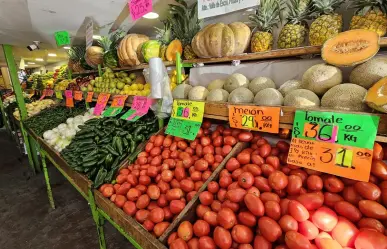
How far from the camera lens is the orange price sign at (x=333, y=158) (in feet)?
2.97

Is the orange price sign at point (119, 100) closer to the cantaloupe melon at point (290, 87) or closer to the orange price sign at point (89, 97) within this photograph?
the orange price sign at point (89, 97)

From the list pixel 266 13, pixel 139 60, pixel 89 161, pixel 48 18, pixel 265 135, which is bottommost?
pixel 89 161

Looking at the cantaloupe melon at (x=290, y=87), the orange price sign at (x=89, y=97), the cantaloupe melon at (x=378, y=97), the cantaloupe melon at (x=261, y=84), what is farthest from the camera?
the orange price sign at (x=89, y=97)

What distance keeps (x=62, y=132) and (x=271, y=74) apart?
304cm

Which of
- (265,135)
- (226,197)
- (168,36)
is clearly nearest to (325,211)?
(226,197)

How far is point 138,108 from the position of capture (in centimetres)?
231

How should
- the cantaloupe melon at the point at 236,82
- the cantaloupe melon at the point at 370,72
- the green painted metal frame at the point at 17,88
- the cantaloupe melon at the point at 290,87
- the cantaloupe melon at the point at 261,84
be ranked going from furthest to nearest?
1. the green painted metal frame at the point at 17,88
2. the cantaloupe melon at the point at 236,82
3. the cantaloupe melon at the point at 261,84
4. the cantaloupe melon at the point at 290,87
5. the cantaloupe melon at the point at 370,72

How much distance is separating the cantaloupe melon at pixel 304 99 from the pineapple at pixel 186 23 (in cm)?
115

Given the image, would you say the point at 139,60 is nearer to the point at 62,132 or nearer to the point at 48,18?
the point at 48,18

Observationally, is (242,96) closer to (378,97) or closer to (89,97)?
(378,97)

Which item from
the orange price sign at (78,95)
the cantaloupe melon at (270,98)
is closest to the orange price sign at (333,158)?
the cantaloupe melon at (270,98)

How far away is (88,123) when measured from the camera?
2.78m

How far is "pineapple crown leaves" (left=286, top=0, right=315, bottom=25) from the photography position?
1.43m

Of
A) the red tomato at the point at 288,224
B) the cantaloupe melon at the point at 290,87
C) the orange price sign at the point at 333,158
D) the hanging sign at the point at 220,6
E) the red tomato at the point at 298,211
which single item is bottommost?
the red tomato at the point at 288,224
